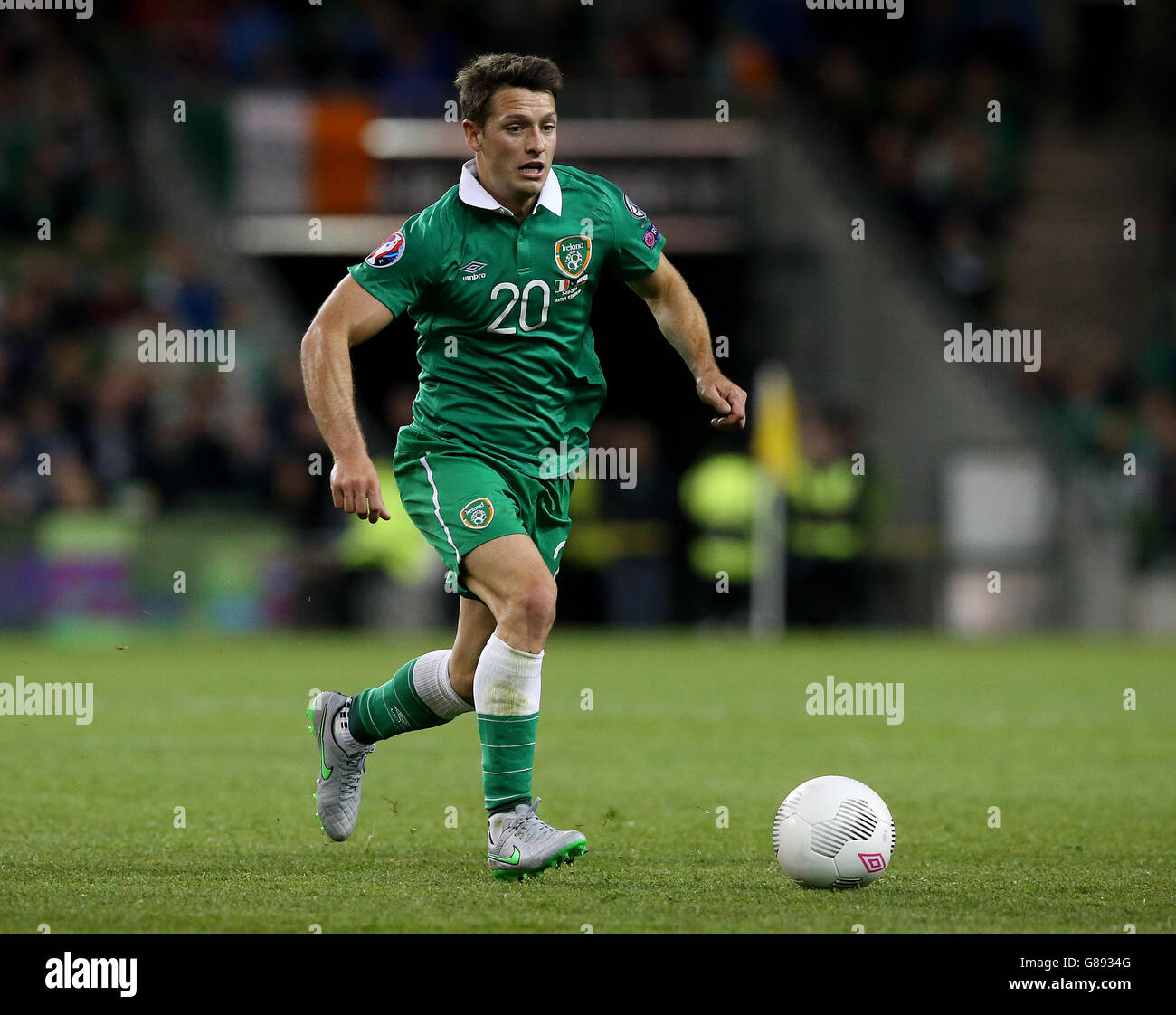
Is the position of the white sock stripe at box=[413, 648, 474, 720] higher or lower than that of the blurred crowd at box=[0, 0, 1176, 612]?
lower

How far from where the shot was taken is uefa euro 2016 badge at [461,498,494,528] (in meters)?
6.20

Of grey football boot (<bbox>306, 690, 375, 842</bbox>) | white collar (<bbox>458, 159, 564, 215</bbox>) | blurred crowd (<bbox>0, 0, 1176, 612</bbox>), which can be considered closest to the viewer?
white collar (<bbox>458, 159, 564, 215</bbox>)

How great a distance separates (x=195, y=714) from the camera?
11.5 meters

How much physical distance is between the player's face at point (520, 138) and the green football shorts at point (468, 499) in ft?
2.77

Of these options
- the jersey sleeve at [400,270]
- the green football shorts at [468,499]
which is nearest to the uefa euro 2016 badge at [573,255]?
the jersey sleeve at [400,270]

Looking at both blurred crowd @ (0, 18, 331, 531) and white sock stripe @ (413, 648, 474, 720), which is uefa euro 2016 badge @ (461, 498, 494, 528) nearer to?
white sock stripe @ (413, 648, 474, 720)

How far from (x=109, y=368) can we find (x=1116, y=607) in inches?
392

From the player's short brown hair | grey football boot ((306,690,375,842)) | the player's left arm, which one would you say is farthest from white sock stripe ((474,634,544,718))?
the player's short brown hair

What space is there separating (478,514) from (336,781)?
119 centimetres

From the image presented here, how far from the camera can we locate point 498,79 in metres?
6.26

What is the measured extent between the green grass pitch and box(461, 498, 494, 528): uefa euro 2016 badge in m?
1.04

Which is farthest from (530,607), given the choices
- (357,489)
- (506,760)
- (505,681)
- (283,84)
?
(283,84)
